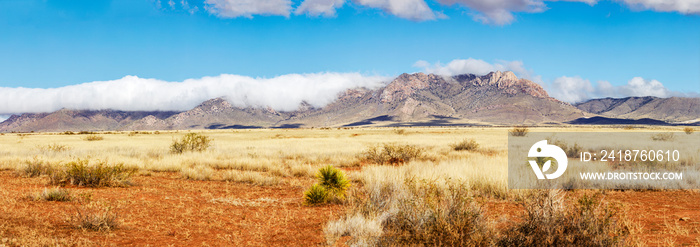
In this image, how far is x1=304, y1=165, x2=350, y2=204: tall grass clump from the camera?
9688 millimetres

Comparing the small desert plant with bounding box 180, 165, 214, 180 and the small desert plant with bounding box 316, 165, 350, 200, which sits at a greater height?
the small desert plant with bounding box 316, 165, 350, 200

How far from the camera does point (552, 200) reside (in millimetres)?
5176

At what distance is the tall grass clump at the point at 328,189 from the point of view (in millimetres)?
9688

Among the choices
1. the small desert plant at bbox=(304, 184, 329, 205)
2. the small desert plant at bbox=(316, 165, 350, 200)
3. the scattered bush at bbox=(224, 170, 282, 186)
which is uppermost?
the small desert plant at bbox=(316, 165, 350, 200)

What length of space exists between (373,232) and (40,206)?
7.29 metres

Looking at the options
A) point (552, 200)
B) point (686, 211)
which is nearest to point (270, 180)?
point (552, 200)

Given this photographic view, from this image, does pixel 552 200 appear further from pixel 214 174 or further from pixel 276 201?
pixel 214 174

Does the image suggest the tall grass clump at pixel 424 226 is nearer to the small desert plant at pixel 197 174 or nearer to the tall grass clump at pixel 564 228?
the tall grass clump at pixel 564 228

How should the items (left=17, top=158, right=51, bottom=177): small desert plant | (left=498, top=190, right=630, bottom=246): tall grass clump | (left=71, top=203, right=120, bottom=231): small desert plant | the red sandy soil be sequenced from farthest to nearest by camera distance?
(left=17, top=158, right=51, bottom=177): small desert plant → (left=71, top=203, right=120, bottom=231): small desert plant → the red sandy soil → (left=498, top=190, right=630, bottom=246): tall grass clump

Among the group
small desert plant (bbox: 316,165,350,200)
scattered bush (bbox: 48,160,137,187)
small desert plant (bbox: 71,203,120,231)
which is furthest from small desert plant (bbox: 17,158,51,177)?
small desert plant (bbox: 316,165,350,200)

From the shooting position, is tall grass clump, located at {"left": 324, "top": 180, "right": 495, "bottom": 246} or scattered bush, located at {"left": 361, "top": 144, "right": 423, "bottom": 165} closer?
tall grass clump, located at {"left": 324, "top": 180, "right": 495, "bottom": 246}

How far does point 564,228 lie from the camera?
4902mm

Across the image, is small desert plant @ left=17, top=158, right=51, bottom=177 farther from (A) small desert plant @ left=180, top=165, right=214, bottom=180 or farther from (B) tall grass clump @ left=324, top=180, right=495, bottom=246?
(B) tall grass clump @ left=324, top=180, right=495, bottom=246

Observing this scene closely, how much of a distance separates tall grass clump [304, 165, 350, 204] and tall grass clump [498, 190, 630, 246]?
16.9ft
